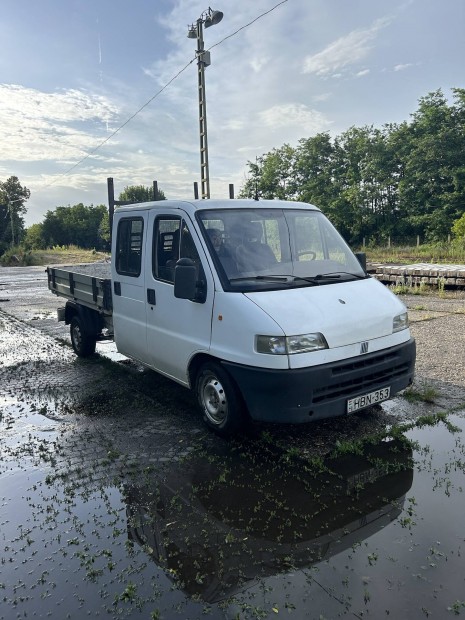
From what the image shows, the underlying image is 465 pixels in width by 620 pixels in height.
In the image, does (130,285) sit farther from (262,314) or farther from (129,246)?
(262,314)

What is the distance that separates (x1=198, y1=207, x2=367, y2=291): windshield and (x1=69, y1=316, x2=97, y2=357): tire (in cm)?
389

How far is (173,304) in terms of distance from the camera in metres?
5.17

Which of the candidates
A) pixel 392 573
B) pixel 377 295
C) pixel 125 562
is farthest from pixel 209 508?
pixel 377 295

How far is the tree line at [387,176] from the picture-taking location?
44000 millimetres

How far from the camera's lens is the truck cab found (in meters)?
4.12

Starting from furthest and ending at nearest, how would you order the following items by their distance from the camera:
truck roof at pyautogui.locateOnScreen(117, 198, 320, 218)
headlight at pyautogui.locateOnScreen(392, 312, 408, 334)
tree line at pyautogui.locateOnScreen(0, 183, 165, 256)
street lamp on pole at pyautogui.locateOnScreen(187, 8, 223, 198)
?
tree line at pyautogui.locateOnScreen(0, 183, 165, 256) < street lamp on pole at pyautogui.locateOnScreen(187, 8, 223, 198) < truck roof at pyautogui.locateOnScreen(117, 198, 320, 218) < headlight at pyautogui.locateOnScreen(392, 312, 408, 334)

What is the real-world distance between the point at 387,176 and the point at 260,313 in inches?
2028

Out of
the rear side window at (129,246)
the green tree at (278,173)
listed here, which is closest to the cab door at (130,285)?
the rear side window at (129,246)

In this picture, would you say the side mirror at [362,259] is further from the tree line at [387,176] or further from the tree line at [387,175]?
the tree line at [387,175]

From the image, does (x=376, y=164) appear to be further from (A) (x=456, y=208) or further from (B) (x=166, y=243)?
(B) (x=166, y=243)

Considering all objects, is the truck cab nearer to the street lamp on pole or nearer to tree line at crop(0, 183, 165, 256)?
the street lamp on pole

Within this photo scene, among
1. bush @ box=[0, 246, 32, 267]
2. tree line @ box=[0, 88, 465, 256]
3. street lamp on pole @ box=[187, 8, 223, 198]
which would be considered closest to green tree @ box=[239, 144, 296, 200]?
tree line @ box=[0, 88, 465, 256]

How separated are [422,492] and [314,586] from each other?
4.52 feet

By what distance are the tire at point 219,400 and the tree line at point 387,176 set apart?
97.7 feet
